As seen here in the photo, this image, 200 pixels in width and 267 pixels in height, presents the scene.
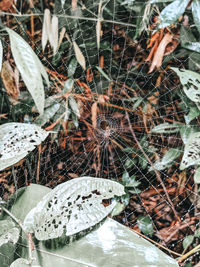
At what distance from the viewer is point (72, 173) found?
3.10ft

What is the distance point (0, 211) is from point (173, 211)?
0.59 metres

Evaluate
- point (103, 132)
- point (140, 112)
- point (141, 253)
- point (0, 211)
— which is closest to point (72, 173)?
point (103, 132)

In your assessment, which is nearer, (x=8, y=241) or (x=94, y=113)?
(x=8, y=241)

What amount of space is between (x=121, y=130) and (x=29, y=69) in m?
0.62

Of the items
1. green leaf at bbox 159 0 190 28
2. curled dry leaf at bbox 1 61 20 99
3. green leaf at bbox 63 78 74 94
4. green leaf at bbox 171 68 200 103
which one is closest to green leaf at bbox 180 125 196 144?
green leaf at bbox 171 68 200 103

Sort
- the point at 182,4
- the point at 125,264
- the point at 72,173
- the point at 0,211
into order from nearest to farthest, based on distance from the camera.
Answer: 1. the point at 125,264
2. the point at 0,211
3. the point at 182,4
4. the point at 72,173

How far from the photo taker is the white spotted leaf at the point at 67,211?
38cm

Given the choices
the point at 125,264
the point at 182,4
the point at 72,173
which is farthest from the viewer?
the point at 72,173

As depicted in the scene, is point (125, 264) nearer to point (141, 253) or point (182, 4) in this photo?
point (141, 253)

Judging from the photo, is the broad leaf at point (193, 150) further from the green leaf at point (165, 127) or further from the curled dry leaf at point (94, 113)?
the curled dry leaf at point (94, 113)

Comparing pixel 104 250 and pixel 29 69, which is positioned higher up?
pixel 29 69

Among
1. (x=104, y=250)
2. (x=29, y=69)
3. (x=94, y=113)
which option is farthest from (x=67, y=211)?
(x=94, y=113)

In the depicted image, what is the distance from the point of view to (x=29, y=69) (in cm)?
40

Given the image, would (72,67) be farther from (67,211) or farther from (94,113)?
(67,211)
